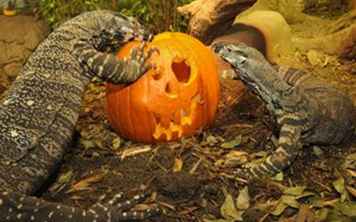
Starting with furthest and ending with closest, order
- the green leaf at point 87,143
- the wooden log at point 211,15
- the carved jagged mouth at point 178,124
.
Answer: the wooden log at point 211,15
the green leaf at point 87,143
the carved jagged mouth at point 178,124

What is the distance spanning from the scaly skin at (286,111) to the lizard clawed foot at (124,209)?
86 cm

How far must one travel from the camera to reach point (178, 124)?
506cm

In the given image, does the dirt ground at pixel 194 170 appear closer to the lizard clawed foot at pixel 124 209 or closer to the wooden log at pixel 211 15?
the lizard clawed foot at pixel 124 209

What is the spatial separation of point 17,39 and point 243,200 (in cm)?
454

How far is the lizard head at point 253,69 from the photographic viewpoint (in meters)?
4.78

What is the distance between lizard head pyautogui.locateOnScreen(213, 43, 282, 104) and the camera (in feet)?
15.7

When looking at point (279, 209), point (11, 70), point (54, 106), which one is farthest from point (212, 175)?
point (11, 70)

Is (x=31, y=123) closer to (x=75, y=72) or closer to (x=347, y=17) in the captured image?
(x=75, y=72)

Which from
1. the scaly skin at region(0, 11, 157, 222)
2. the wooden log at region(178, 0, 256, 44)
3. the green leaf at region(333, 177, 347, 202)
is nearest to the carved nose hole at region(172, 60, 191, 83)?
the scaly skin at region(0, 11, 157, 222)

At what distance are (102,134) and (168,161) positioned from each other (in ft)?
3.26

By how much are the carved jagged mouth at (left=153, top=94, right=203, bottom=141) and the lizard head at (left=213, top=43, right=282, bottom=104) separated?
481mm

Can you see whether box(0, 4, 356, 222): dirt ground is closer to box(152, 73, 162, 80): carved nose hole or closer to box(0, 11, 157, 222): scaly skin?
box(0, 11, 157, 222): scaly skin

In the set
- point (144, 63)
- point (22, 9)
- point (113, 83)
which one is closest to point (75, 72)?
point (113, 83)

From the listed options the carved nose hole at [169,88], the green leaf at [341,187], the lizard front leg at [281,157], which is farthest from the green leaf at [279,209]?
the carved nose hole at [169,88]
